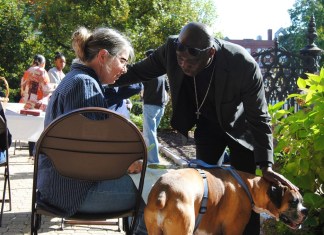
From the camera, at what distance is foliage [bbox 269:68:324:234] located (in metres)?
3.22

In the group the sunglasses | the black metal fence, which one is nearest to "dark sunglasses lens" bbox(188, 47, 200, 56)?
the sunglasses

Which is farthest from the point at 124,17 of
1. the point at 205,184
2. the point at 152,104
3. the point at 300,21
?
the point at 300,21

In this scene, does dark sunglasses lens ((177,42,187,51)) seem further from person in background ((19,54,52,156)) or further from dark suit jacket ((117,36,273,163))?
person in background ((19,54,52,156))

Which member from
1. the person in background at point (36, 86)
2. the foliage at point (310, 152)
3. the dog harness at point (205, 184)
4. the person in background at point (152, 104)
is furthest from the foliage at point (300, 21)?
the dog harness at point (205, 184)

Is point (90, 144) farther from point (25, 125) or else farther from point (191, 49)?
point (25, 125)

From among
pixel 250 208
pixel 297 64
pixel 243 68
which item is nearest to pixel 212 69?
pixel 243 68

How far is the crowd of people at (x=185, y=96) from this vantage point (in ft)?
8.63

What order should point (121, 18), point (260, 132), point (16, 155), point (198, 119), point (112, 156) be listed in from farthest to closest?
point (121, 18)
point (16, 155)
point (198, 119)
point (260, 132)
point (112, 156)

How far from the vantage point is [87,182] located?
2.62 meters

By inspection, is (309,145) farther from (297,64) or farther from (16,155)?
(16,155)

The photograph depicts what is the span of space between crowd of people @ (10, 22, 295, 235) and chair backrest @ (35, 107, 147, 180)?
123 millimetres

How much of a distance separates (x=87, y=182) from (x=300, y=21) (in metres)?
51.9

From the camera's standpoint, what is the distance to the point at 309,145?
11.1 ft

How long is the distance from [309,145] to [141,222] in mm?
1305
